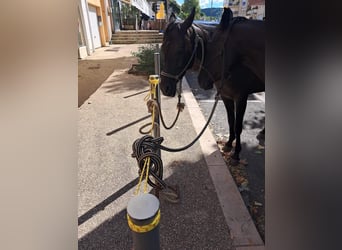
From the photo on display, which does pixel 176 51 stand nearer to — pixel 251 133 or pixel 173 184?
pixel 173 184

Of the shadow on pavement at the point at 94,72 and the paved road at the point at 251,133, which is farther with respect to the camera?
the shadow on pavement at the point at 94,72

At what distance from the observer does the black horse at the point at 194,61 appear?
2.49 m

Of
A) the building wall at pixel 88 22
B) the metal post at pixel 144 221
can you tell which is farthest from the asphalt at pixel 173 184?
the building wall at pixel 88 22

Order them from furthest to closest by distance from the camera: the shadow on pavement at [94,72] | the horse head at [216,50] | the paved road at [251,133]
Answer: the shadow on pavement at [94,72] < the paved road at [251,133] < the horse head at [216,50]

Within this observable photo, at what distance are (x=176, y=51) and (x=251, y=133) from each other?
2677 mm

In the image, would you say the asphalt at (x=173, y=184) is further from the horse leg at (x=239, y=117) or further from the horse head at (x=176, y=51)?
the horse head at (x=176, y=51)

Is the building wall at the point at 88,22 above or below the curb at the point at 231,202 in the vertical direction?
above

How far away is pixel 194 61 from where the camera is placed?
2.67 meters

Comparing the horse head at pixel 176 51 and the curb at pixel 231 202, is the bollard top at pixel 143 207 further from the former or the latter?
the horse head at pixel 176 51

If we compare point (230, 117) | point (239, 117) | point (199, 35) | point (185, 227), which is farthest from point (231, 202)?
point (199, 35)

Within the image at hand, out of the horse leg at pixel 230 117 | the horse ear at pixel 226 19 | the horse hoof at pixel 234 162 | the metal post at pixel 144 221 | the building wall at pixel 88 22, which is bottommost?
the horse hoof at pixel 234 162

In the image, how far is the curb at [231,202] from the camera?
2125mm

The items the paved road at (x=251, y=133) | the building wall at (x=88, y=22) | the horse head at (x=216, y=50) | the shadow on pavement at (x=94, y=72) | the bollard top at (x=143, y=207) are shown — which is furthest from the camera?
the building wall at (x=88, y=22)

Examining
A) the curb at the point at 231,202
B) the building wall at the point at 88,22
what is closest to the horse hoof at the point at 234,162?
the curb at the point at 231,202
